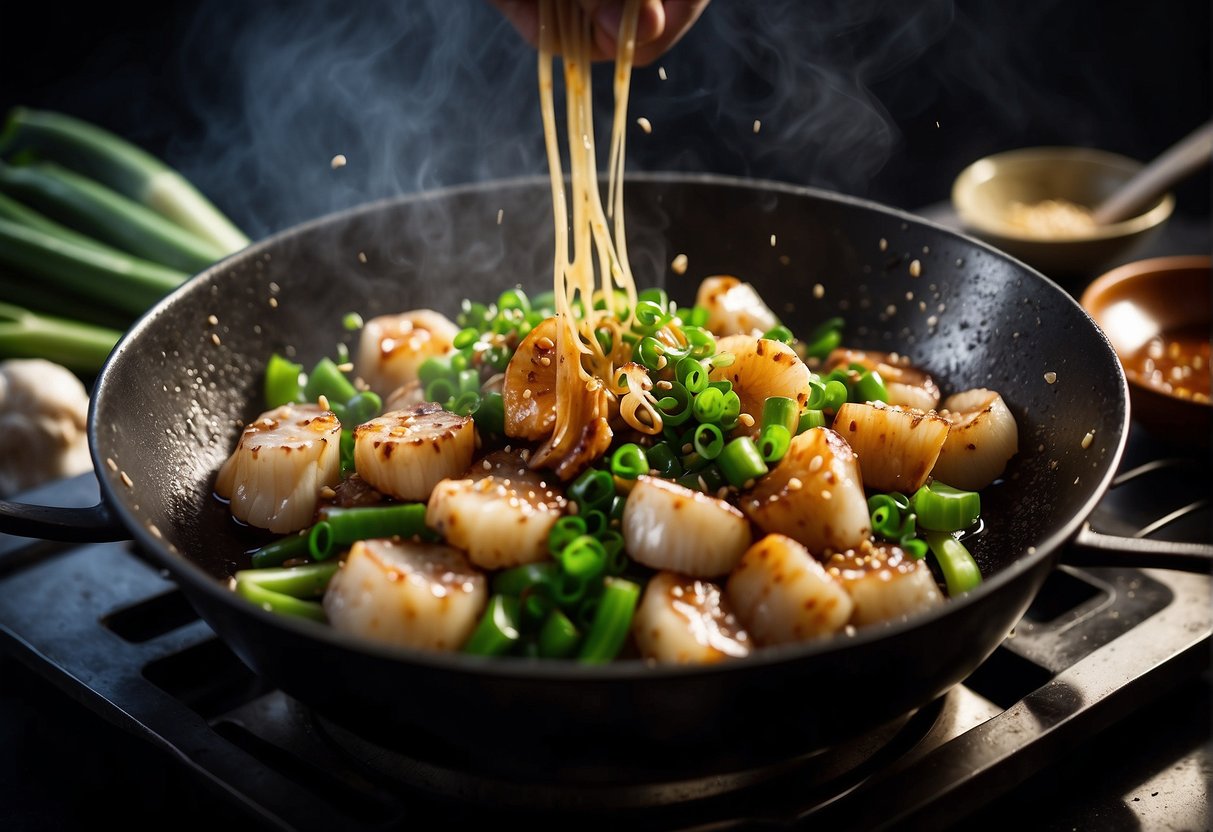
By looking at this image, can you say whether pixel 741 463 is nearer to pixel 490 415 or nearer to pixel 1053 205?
pixel 490 415

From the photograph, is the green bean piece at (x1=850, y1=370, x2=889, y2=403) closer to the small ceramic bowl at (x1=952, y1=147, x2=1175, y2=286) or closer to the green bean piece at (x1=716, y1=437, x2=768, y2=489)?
the green bean piece at (x1=716, y1=437, x2=768, y2=489)

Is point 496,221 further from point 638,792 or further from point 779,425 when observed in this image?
point 638,792

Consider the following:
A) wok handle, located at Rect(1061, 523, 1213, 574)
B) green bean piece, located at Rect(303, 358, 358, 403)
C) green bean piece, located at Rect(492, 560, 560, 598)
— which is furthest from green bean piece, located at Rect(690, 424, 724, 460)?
green bean piece, located at Rect(303, 358, 358, 403)

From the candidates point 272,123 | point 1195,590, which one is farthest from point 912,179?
point 1195,590

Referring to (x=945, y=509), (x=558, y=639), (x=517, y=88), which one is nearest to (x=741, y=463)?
(x=945, y=509)

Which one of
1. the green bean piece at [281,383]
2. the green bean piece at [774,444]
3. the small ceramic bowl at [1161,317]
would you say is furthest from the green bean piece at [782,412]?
the small ceramic bowl at [1161,317]

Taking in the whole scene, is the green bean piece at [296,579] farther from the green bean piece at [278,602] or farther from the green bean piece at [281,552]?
the green bean piece at [281,552]
